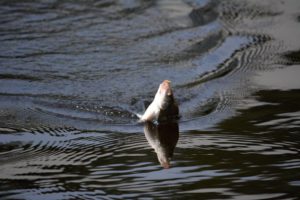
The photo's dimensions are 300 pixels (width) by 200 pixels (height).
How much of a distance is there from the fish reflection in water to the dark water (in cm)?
1

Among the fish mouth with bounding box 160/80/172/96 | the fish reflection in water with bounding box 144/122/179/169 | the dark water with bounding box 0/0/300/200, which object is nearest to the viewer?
the dark water with bounding box 0/0/300/200

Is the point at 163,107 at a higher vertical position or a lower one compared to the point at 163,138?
higher

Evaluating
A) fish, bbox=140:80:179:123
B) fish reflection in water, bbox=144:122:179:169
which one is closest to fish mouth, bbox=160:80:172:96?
fish, bbox=140:80:179:123

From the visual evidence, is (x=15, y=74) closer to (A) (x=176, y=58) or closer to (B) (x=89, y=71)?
(B) (x=89, y=71)

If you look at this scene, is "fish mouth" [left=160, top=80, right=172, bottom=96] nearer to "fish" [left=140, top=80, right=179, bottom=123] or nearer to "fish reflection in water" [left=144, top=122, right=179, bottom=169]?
"fish" [left=140, top=80, right=179, bottom=123]

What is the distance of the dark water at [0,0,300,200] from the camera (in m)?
3.73

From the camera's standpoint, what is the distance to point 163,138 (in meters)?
4.46

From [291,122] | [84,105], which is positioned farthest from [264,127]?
[84,105]

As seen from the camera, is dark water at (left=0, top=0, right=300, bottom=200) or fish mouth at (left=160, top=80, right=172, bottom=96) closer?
dark water at (left=0, top=0, right=300, bottom=200)

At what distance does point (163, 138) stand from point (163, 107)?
0.28 metres

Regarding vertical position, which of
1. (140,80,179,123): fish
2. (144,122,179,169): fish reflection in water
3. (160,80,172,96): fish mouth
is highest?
(160,80,172,96): fish mouth

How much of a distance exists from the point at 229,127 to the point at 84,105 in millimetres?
1174

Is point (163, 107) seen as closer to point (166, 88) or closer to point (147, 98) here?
point (166, 88)

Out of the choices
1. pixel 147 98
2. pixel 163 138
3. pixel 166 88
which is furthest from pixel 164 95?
pixel 147 98
